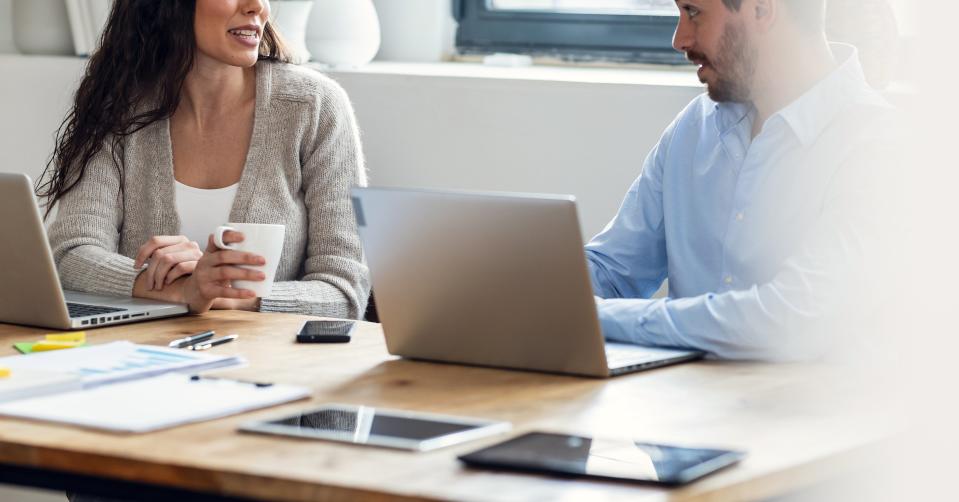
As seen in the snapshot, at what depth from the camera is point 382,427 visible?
1.25 metres

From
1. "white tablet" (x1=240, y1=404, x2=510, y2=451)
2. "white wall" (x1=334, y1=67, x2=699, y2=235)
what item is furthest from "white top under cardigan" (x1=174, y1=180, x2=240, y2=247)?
"white tablet" (x1=240, y1=404, x2=510, y2=451)

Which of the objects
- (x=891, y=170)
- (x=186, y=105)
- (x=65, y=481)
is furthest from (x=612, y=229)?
(x=65, y=481)

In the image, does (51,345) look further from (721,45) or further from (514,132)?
(514,132)

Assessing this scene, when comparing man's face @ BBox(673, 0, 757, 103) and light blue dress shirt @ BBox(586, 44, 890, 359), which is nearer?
light blue dress shirt @ BBox(586, 44, 890, 359)

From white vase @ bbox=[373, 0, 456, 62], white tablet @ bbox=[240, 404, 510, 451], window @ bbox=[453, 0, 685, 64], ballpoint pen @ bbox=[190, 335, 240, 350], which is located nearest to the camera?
white tablet @ bbox=[240, 404, 510, 451]

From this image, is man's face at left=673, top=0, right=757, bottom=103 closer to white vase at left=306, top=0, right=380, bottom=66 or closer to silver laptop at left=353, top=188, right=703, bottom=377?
silver laptop at left=353, top=188, right=703, bottom=377

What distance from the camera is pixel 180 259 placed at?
1978mm

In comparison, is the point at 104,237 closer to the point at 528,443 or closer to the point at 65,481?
the point at 65,481

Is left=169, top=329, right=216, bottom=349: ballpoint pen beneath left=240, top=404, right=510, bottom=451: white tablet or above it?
beneath

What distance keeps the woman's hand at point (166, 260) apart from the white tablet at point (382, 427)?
2.32ft

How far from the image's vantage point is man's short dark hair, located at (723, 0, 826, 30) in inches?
75.4

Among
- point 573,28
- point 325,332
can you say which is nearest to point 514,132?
point 573,28

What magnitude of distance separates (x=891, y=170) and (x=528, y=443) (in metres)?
0.73

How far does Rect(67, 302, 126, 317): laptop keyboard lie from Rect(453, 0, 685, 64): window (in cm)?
147
